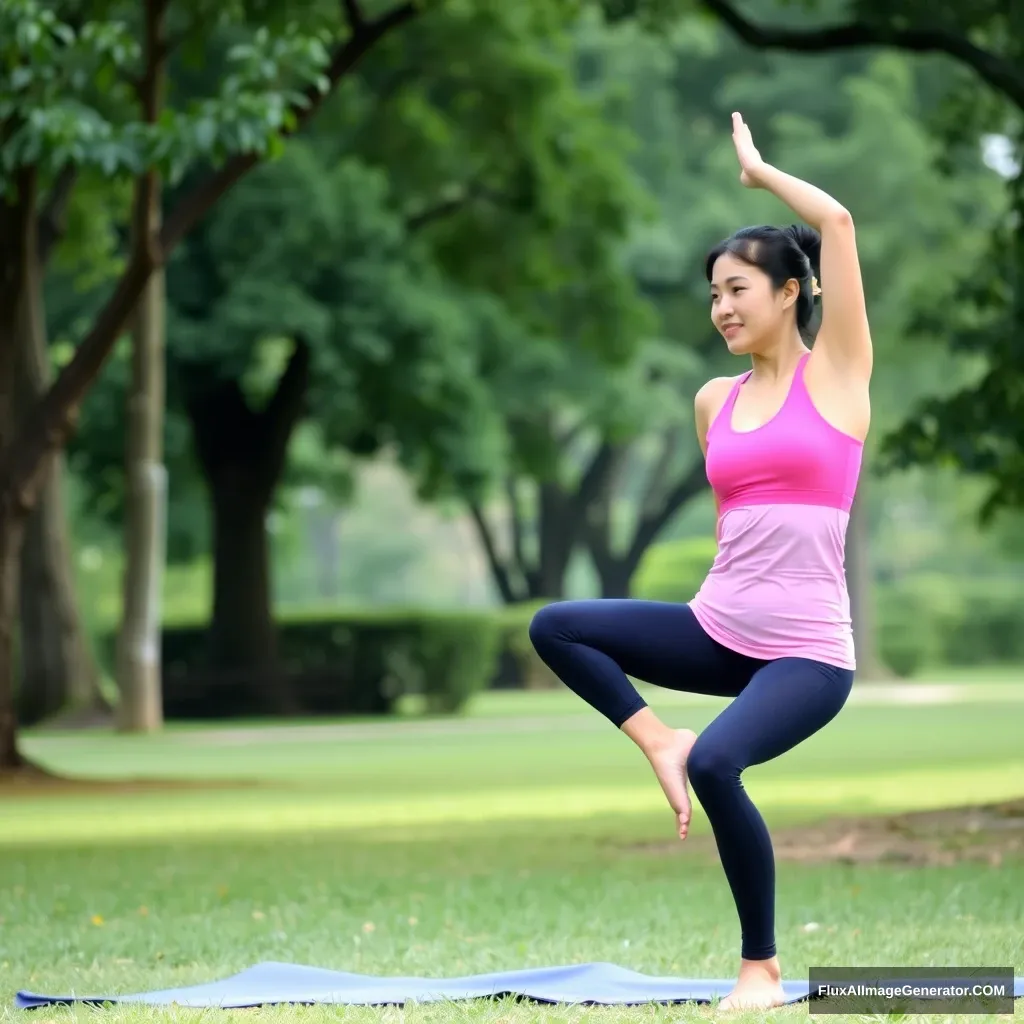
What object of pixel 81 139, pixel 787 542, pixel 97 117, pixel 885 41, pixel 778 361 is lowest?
pixel 787 542

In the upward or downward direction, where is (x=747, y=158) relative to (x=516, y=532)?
upward

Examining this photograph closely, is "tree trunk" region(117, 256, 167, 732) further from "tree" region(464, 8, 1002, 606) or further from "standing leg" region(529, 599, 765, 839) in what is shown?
"standing leg" region(529, 599, 765, 839)

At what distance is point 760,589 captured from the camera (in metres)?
5.92

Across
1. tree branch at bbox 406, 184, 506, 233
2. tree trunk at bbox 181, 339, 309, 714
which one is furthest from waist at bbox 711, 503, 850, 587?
tree trunk at bbox 181, 339, 309, 714

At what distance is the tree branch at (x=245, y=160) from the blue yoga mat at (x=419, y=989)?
1068 centimetres

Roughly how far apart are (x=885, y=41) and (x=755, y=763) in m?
10.1

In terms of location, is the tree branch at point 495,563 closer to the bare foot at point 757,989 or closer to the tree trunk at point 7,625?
the tree trunk at point 7,625

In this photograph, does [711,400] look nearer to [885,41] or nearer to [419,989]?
[419,989]

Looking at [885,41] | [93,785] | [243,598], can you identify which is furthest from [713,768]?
[243,598]

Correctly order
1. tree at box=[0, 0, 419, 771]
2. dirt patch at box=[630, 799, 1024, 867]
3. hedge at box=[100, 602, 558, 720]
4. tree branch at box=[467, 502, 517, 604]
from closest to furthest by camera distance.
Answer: dirt patch at box=[630, 799, 1024, 867], tree at box=[0, 0, 419, 771], hedge at box=[100, 602, 558, 720], tree branch at box=[467, 502, 517, 604]

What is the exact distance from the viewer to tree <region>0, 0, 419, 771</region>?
45.0 ft

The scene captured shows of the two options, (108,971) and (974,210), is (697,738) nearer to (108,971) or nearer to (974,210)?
(108,971)

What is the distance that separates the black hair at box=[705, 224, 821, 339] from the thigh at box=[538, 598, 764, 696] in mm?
946

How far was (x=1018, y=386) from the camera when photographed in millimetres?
15195
